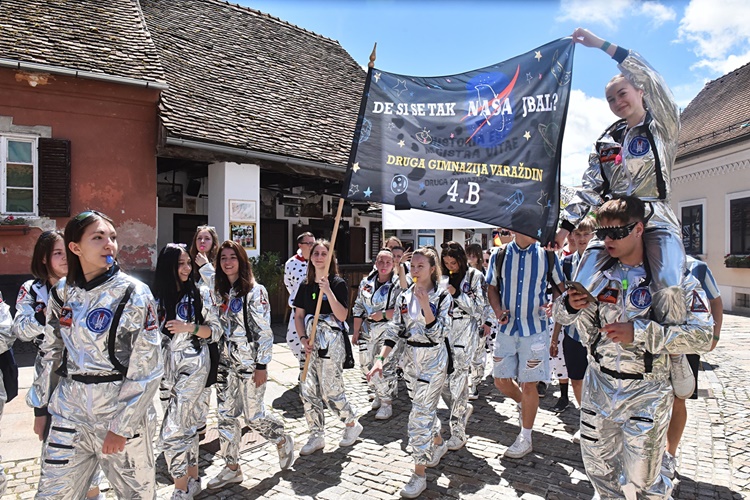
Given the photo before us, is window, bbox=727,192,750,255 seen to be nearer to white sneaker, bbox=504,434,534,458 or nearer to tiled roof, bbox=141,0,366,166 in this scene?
tiled roof, bbox=141,0,366,166

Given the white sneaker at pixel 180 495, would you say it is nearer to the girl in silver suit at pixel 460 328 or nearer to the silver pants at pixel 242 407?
the silver pants at pixel 242 407

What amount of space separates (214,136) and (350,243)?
7.20 metres

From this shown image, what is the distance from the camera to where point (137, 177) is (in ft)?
33.9

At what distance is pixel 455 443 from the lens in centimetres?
452

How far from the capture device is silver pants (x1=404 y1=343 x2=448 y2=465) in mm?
3666

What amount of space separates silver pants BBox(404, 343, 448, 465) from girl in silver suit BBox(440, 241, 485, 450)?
51 cm

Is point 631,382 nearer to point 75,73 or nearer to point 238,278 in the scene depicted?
A: point 238,278

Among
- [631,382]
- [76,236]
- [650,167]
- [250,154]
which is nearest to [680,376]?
[631,382]

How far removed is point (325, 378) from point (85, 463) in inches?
85.6

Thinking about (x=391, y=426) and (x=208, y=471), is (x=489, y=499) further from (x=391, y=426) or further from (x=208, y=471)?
(x=208, y=471)

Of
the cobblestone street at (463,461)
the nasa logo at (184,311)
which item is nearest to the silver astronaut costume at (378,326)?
the cobblestone street at (463,461)

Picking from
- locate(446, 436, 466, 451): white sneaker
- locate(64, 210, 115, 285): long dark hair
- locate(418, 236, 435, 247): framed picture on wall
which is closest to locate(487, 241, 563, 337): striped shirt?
locate(446, 436, 466, 451): white sneaker

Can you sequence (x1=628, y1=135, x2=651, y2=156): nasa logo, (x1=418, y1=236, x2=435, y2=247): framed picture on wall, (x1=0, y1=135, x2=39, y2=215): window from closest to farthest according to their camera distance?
1. (x1=628, y1=135, x2=651, y2=156): nasa logo
2. (x1=0, y1=135, x2=39, y2=215): window
3. (x1=418, y1=236, x2=435, y2=247): framed picture on wall

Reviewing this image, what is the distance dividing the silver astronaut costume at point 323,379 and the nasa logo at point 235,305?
29.1 inches
